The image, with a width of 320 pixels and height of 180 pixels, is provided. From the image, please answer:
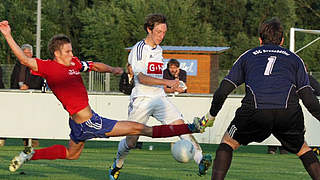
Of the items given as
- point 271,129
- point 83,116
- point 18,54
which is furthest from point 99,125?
point 271,129

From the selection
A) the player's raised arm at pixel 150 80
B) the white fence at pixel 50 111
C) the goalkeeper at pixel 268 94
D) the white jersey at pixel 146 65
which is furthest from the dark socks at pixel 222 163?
the white fence at pixel 50 111

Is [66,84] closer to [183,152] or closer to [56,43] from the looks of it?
[56,43]

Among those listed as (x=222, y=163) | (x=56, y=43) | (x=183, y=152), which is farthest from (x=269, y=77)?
(x=56, y=43)

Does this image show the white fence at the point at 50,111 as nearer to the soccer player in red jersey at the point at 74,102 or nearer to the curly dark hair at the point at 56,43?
the soccer player in red jersey at the point at 74,102

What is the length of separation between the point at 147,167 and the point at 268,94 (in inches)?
210

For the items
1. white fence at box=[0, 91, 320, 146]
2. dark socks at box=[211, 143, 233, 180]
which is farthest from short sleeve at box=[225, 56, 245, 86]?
white fence at box=[0, 91, 320, 146]

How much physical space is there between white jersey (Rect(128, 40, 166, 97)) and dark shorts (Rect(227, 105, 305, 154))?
2691 millimetres

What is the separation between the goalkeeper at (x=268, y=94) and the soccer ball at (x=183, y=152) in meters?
1.83

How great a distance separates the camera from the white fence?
680 inches

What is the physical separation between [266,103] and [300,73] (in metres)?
0.49

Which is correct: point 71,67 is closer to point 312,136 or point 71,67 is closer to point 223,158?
point 223,158

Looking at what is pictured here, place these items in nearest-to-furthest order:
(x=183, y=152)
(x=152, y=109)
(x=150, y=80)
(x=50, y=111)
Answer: (x=183, y=152), (x=150, y=80), (x=152, y=109), (x=50, y=111)

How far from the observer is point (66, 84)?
29.7 feet

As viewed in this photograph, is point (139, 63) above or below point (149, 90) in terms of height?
above
